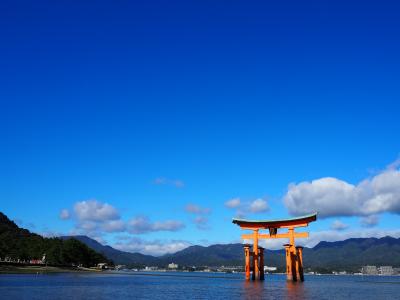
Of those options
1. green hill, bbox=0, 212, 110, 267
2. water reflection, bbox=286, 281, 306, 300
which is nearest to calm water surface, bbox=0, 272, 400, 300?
water reflection, bbox=286, 281, 306, 300

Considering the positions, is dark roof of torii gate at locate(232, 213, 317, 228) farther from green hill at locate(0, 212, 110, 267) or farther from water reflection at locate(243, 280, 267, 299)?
green hill at locate(0, 212, 110, 267)

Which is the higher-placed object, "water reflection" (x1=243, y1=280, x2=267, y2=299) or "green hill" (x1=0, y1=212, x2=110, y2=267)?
"green hill" (x1=0, y1=212, x2=110, y2=267)

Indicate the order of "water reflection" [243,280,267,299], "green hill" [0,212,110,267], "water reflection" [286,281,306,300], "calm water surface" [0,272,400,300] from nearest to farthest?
Result: 1. "calm water surface" [0,272,400,300]
2. "water reflection" [243,280,267,299]
3. "water reflection" [286,281,306,300]
4. "green hill" [0,212,110,267]

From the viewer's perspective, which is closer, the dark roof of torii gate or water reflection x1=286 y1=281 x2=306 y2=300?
water reflection x1=286 y1=281 x2=306 y2=300

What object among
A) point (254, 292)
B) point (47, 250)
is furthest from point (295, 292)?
point (47, 250)

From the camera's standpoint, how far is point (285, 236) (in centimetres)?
6650

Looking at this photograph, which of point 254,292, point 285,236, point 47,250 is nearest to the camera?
point 254,292

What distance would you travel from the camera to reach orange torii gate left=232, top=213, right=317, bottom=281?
6469cm

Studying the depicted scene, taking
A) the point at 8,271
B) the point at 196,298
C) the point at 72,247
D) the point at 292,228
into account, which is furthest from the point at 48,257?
the point at 196,298

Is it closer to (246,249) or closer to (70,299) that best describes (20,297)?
(70,299)

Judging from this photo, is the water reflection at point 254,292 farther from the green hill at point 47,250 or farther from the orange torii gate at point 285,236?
the green hill at point 47,250

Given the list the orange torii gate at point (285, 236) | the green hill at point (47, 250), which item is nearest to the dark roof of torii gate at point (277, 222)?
the orange torii gate at point (285, 236)

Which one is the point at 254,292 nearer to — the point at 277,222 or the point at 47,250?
the point at 277,222

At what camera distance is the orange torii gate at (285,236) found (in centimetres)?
6469
